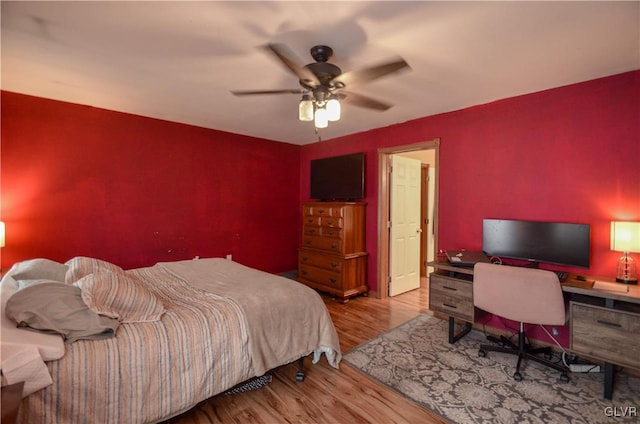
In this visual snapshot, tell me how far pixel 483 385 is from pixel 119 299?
2600 millimetres

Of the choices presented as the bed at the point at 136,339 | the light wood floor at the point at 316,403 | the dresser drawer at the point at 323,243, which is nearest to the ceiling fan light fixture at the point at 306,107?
the bed at the point at 136,339

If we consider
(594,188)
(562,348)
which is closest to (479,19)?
(594,188)

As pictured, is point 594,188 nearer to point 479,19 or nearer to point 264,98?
point 479,19

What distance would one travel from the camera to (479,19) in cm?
174

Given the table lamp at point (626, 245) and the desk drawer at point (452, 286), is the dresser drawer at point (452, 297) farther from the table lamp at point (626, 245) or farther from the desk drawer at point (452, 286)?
the table lamp at point (626, 245)

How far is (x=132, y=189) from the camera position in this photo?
12.1 feet

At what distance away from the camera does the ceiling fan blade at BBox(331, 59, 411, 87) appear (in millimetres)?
1770

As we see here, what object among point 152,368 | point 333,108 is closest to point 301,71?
point 333,108

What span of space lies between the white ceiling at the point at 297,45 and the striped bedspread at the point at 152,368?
1784mm

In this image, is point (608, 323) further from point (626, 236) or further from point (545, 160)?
point (545, 160)

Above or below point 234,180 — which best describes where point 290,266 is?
below

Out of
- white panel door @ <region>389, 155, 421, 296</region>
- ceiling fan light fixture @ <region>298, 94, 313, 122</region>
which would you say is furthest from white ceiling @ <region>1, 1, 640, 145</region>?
white panel door @ <region>389, 155, 421, 296</region>

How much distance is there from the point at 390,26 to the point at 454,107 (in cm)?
188

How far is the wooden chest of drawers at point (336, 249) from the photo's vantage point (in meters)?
4.11
